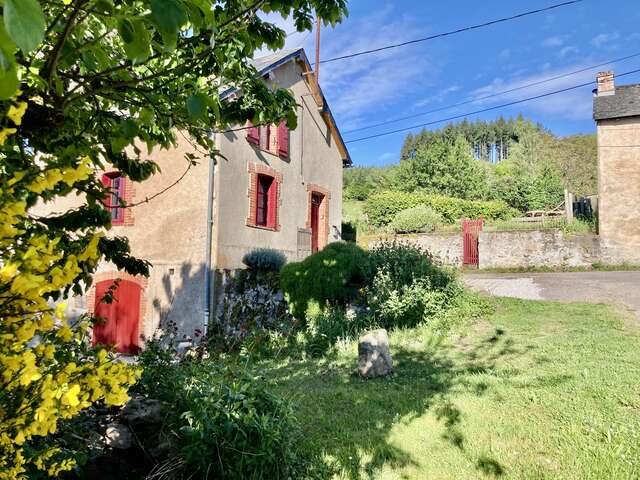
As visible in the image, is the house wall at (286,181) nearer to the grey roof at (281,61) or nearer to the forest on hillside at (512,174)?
the grey roof at (281,61)

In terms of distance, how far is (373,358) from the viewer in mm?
5727

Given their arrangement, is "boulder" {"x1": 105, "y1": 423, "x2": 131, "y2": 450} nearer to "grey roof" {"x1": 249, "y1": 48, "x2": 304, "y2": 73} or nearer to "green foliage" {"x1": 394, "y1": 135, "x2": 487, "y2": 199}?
"grey roof" {"x1": 249, "y1": 48, "x2": 304, "y2": 73}

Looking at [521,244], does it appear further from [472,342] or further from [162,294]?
[162,294]

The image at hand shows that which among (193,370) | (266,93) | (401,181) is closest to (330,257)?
(193,370)

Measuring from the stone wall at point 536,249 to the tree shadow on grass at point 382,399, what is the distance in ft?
32.5

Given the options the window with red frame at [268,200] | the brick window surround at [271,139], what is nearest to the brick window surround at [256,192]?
the window with red frame at [268,200]

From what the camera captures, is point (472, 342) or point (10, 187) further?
point (472, 342)

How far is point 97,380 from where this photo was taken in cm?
144

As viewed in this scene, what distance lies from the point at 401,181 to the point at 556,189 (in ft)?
38.6

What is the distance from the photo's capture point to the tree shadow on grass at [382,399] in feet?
11.4

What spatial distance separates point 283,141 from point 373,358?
8278mm

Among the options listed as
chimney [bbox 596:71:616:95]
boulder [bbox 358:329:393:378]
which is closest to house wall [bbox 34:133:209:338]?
boulder [bbox 358:329:393:378]

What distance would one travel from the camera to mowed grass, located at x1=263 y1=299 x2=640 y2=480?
3.24 m

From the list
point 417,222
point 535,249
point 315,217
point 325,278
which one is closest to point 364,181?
point 417,222
